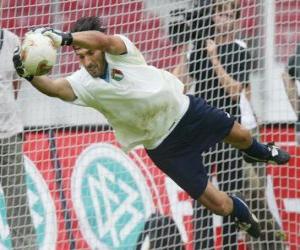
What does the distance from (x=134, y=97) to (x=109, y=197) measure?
5.07 feet

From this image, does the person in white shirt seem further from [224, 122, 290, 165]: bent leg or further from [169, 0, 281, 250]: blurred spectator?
[224, 122, 290, 165]: bent leg

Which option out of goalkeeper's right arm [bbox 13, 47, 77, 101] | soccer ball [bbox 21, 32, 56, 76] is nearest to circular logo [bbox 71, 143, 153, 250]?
goalkeeper's right arm [bbox 13, 47, 77, 101]

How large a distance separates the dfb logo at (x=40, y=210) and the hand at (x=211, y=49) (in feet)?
4.92

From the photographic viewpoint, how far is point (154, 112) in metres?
6.41

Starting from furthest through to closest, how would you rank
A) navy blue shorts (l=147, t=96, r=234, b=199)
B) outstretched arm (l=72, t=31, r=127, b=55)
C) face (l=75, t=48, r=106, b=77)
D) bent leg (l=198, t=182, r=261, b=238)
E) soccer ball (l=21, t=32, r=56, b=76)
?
bent leg (l=198, t=182, r=261, b=238) < navy blue shorts (l=147, t=96, r=234, b=199) < face (l=75, t=48, r=106, b=77) < outstretched arm (l=72, t=31, r=127, b=55) < soccer ball (l=21, t=32, r=56, b=76)

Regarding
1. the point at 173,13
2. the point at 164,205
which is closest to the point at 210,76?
the point at 173,13

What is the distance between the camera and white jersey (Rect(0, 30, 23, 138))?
289 inches

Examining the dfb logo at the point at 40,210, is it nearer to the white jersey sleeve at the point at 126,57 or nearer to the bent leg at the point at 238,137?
the bent leg at the point at 238,137

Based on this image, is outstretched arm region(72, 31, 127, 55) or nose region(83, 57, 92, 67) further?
nose region(83, 57, 92, 67)

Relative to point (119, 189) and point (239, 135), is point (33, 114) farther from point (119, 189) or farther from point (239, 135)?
point (239, 135)

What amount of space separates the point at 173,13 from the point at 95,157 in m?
1.17

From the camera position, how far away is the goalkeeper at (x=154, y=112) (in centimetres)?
619

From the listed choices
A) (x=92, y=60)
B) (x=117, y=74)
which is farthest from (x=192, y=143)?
(x=92, y=60)

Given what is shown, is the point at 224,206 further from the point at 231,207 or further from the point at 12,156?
the point at 12,156
